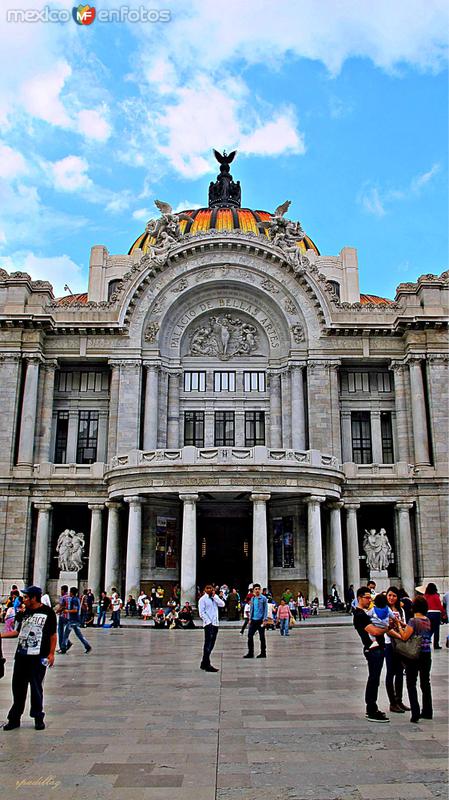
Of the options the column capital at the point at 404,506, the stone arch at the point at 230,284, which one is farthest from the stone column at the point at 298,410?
the column capital at the point at 404,506

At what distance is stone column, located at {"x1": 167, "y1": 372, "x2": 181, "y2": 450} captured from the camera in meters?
48.0

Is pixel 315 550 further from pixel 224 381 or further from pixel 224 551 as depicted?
pixel 224 381

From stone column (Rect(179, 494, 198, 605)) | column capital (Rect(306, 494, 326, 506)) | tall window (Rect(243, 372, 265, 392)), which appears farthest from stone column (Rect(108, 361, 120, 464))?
column capital (Rect(306, 494, 326, 506))

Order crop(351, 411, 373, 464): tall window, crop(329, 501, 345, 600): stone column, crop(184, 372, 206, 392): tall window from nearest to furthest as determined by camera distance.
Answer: crop(329, 501, 345, 600): stone column
crop(351, 411, 373, 464): tall window
crop(184, 372, 206, 392): tall window

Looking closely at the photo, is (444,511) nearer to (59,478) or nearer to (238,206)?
(59,478)

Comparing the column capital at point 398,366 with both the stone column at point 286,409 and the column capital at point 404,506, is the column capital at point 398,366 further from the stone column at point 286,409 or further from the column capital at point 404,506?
the column capital at point 404,506

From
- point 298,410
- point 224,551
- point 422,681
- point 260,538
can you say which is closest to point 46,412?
point 224,551

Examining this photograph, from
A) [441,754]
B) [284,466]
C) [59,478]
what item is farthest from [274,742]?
[59,478]

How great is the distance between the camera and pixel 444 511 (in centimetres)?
4481

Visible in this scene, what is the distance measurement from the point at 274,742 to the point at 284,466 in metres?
29.2

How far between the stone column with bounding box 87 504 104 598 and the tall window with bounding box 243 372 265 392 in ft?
41.6

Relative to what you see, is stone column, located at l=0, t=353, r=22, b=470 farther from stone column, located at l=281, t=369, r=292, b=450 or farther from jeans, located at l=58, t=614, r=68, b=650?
jeans, located at l=58, t=614, r=68, b=650

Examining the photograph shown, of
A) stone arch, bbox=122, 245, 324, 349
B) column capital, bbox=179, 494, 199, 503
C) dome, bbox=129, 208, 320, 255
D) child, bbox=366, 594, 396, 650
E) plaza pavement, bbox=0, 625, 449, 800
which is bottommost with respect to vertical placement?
plaza pavement, bbox=0, 625, 449, 800

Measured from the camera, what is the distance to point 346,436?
1913 inches
